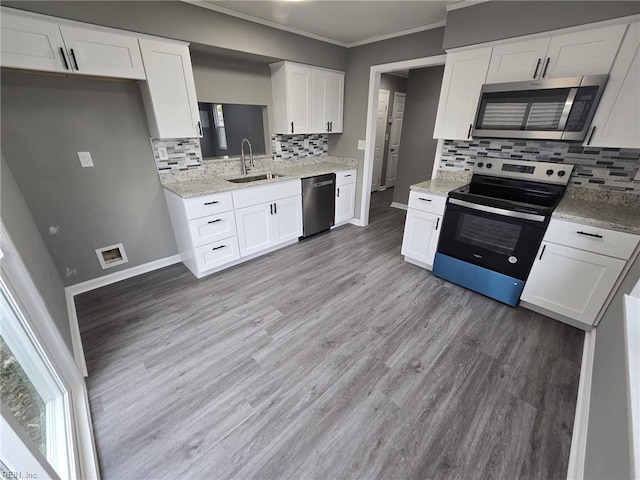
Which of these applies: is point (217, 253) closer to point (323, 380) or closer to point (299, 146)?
point (323, 380)

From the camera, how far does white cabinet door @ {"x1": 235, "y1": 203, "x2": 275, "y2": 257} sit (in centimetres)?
289

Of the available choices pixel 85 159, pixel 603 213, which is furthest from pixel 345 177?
pixel 85 159

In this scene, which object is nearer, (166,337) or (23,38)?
(23,38)

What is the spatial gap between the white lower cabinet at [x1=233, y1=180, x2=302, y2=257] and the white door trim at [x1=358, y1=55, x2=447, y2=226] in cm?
110

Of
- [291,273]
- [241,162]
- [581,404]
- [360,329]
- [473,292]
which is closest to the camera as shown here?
[581,404]

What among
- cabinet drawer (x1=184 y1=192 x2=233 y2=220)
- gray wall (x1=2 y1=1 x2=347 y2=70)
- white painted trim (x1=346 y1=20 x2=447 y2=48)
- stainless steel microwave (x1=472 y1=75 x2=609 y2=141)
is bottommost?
cabinet drawer (x1=184 y1=192 x2=233 y2=220)

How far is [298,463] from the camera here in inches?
51.2

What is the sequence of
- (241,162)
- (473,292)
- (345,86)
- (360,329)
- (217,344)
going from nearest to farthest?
(217,344), (360,329), (473,292), (241,162), (345,86)

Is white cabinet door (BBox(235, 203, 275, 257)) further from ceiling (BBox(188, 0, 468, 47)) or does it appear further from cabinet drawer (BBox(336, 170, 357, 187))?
ceiling (BBox(188, 0, 468, 47))

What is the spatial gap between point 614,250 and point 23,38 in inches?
163

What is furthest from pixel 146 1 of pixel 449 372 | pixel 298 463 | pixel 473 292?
pixel 473 292

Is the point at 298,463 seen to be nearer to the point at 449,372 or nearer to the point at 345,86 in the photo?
the point at 449,372

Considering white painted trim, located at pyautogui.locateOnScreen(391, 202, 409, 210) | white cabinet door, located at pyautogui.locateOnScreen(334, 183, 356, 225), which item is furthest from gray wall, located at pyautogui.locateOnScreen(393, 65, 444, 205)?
white cabinet door, located at pyautogui.locateOnScreen(334, 183, 356, 225)

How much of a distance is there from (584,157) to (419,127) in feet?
7.98
